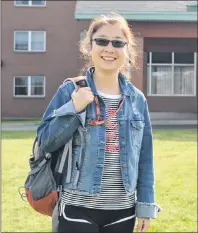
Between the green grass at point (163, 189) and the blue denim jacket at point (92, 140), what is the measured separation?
9.08 feet

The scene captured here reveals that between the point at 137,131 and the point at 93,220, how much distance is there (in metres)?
0.54

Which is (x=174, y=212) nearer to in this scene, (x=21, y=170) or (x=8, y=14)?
(x=21, y=170)

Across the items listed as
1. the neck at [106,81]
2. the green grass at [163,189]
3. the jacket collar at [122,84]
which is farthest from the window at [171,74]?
the neck at [106,81]

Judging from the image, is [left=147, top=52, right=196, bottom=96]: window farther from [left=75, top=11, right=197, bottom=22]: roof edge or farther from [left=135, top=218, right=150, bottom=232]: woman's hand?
[left=135, top=218, right=150, bottom=232]: woman's hand

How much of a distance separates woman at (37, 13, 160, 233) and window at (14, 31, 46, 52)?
26.0 metres

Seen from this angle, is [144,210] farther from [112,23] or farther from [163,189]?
[163,189]

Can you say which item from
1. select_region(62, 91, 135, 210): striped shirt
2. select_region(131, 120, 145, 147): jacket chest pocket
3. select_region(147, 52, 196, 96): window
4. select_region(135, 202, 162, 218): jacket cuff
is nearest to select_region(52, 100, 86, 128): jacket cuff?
select_region(62, 91, 135, 210): striped shirt

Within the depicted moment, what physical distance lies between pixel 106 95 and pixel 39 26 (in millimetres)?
26257

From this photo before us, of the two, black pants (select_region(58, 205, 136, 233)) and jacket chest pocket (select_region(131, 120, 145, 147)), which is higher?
→ jacket chest pocket (select_region(131, 120, 145, 147))

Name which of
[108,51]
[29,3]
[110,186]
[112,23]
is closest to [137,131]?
[110,186]

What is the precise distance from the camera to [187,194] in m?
6.95

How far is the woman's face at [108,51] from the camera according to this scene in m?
2.71

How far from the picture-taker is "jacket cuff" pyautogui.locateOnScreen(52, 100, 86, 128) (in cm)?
251

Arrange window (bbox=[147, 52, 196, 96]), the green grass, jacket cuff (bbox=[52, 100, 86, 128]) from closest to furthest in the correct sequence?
jacket cuff (bbox=[52, 100, 86, 128]) < the green grass < window (bbox=[147, 52, 196, 96])
